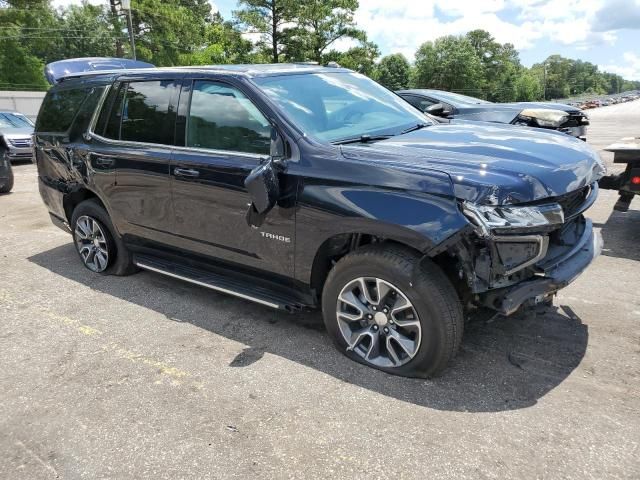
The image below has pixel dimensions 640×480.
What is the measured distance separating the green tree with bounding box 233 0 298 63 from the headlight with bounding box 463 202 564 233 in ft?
106

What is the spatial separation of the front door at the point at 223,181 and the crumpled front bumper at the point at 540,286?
1.35 metres

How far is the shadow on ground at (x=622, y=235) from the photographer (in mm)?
5469

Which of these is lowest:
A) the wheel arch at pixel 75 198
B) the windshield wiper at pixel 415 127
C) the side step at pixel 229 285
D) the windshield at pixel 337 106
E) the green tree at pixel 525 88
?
the green tree at pixel 525 88

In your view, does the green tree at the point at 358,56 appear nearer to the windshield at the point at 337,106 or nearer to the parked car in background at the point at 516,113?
the parked car in background at the point at 516,113

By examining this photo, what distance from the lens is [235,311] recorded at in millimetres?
4332

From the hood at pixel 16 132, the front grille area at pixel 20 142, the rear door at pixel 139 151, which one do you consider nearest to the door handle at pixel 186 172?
the rear door at pixel 139 151

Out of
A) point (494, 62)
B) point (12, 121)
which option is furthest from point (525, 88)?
point (12, 121)

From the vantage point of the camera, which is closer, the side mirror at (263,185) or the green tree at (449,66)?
the side mirror at (263,185)

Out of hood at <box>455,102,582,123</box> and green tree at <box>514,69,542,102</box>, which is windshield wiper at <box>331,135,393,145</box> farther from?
green tree at <box>514,69,542,102</box>

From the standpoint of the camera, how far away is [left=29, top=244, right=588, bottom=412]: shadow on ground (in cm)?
307

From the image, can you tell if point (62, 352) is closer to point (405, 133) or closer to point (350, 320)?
point (350, 320)

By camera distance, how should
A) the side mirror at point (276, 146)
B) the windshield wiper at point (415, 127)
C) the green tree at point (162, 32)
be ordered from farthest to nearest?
the green tree at point (162, 32) < the windshield wiper at point (415, 127) < the side mirror at point (276, 146)

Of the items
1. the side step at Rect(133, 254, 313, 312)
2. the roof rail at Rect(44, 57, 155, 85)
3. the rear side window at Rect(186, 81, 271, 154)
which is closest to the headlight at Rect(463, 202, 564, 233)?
the side step at Rect(133, 254, 313, 312)

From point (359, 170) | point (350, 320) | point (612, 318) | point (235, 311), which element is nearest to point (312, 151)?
point (359, 170)
